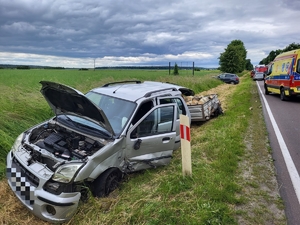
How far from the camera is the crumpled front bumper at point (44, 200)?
133 inches

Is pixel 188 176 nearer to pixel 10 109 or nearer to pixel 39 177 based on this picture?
pixel 39 177

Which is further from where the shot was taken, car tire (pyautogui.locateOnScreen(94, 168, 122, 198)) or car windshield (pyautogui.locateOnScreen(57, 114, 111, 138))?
car windshield (pyautogui.locateOnScreen(57, 114, 111, 138))

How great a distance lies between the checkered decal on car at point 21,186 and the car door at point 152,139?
1.54 m

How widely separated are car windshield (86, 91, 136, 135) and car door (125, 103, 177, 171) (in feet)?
0.79

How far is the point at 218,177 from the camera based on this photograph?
4.37 m

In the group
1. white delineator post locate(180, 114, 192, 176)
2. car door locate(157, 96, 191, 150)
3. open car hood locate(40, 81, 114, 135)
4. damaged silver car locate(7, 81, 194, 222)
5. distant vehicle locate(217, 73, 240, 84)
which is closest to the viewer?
damaged silver car locate(7, 81, 194, 222)

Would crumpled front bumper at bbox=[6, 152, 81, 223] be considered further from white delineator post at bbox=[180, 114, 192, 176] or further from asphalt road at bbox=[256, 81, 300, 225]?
asphalt road at bbox=[256, 81, 300, 225]

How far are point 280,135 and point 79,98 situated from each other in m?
5.80

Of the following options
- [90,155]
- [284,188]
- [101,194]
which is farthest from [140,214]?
[284,188]

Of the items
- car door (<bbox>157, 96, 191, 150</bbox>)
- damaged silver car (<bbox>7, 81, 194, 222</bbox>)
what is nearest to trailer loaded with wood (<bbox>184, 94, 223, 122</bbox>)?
car door (<bbox>157, 96, 191, 150</bbox>)

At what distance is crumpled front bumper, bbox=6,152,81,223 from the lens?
338 cm

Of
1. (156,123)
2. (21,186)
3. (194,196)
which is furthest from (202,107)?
(21,186)

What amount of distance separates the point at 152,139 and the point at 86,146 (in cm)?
123

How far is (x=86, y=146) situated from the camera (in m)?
4.21
